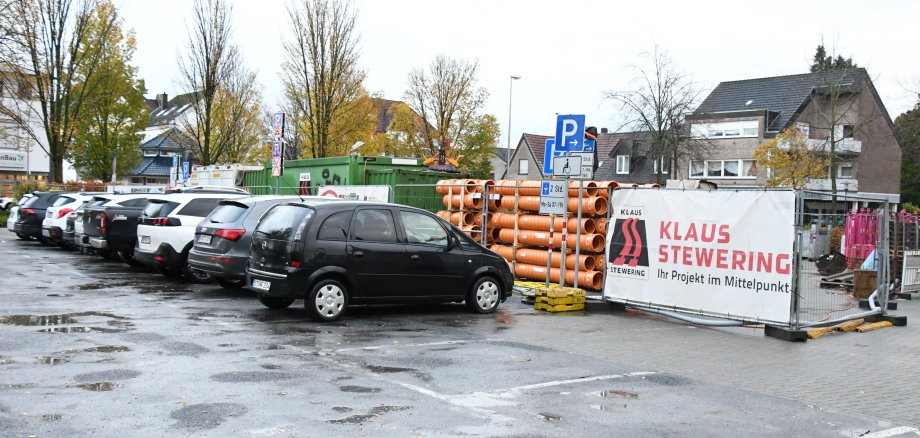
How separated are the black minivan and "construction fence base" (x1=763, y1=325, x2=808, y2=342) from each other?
13.1 feet

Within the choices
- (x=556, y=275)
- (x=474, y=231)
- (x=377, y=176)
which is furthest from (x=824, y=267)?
(x=377, y=176)

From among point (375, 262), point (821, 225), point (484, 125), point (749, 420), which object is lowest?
point (749, 420)

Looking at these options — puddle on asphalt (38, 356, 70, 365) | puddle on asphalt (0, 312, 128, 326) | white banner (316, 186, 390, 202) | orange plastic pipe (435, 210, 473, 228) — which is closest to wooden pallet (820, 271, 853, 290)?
orange plastic pipe (435, 210, 473, 228)

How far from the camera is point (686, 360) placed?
9.62m

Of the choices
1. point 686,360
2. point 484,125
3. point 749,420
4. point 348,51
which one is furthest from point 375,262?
point 484,125

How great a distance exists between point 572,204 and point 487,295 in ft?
11.6

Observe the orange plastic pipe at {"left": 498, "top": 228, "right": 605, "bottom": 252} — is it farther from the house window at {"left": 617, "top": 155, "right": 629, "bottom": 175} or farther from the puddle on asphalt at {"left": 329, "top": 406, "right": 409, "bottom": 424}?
the house window at {"left": 617, "top": 155, "right": 629, "bottom": 175}

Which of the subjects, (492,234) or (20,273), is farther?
(492,234)

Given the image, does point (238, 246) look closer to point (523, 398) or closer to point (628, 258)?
point (628, 258)

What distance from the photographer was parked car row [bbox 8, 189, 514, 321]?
36.4 feet

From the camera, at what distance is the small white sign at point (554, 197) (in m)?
13.8

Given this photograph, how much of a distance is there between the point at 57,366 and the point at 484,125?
50.7 meters

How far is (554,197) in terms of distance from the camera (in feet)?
45.6

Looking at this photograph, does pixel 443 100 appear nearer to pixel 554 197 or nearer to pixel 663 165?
pixel 663 165
